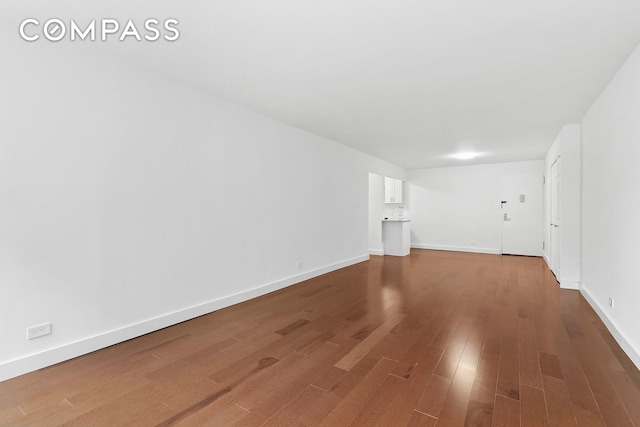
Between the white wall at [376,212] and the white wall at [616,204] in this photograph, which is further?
the white wall at [376,212]

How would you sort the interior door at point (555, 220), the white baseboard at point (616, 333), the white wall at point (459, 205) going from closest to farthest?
the white baseboard at point (616, 333)
the interior door at point (555, 220)
the white wall at point (459, 205)

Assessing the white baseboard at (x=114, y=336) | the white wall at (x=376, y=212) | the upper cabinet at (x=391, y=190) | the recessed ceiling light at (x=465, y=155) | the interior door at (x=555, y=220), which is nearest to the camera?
the white baseboard at (x=114, y=336)

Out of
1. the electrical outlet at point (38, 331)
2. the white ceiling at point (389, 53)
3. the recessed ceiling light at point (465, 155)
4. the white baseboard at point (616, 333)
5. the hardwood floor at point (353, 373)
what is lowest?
the hardwood floor at point (353, 373)

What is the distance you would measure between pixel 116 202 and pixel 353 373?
2.56 meters

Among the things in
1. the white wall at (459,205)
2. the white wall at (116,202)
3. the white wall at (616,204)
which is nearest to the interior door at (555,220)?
the white wall at (616,204)

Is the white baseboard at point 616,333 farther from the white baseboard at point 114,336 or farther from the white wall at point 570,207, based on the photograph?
the white baseboard at point 114,336

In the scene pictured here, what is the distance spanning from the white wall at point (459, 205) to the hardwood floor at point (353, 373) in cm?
489

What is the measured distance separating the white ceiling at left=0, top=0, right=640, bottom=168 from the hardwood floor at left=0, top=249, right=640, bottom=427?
8.43 ft

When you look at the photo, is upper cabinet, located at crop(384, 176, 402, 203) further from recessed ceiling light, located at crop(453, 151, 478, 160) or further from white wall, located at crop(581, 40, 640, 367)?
white wall, located at crop(581, 40, 640, 367)

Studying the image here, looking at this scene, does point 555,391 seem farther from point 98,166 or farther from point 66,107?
point 66,107

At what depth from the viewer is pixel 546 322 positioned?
3.23 meters

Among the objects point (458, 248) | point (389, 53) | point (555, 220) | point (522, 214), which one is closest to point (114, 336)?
point (389, 53)

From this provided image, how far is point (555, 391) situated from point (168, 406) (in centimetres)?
255

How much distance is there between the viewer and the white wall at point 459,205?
827 centimetres
